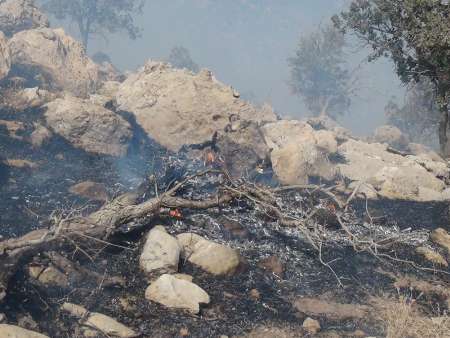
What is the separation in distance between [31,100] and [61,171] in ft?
14.2

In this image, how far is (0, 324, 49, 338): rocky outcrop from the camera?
4031 mm

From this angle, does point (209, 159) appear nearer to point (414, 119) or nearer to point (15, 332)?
point (15, 332)

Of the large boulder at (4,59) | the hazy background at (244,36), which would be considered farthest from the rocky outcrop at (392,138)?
the hazy background at (244,36)

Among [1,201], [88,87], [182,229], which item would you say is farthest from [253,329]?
[88,87]

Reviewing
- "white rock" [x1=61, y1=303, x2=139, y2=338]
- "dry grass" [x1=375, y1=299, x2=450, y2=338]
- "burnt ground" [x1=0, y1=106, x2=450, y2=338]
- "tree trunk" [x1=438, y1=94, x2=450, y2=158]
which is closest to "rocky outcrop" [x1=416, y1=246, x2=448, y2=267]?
"burnt ground" [x1=0, y1=106, x2=450, y2=338]

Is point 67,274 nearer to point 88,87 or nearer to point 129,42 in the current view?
point 88,87

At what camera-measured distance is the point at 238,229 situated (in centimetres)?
818

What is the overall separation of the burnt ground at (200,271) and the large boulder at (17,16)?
15596 millimetres

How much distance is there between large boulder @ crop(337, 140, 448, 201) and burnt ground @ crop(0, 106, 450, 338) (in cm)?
81

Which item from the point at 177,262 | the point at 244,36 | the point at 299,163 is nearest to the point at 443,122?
the point at 299,163

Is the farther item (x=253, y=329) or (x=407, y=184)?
(x=407, y=184)

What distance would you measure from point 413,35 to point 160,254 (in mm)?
9823

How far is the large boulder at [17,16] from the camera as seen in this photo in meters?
24.6

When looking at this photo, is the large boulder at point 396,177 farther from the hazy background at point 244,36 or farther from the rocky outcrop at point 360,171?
the hazy background at point 244,36
